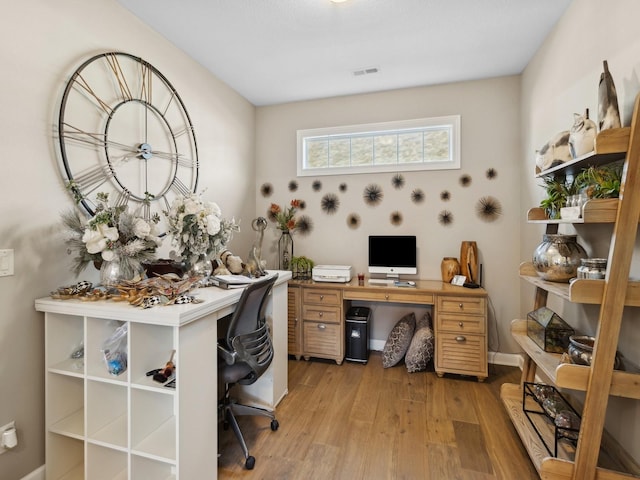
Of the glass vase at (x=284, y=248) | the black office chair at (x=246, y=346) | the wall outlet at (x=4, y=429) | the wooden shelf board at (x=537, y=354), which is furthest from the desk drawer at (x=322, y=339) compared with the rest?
the wall outlet at (x=4, y=429)

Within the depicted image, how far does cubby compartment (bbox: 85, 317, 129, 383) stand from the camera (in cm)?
145

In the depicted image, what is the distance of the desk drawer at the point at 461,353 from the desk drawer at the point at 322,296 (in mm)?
998

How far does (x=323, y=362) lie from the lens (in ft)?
10.3

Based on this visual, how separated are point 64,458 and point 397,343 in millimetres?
2558

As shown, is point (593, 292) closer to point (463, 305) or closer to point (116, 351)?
point (463, 305)

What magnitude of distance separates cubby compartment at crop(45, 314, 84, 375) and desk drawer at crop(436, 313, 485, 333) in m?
2.61

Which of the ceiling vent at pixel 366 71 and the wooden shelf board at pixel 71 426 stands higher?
the ceiling vent at pixel 366 71

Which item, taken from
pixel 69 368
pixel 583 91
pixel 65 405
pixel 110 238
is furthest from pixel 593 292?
pixel 65 405

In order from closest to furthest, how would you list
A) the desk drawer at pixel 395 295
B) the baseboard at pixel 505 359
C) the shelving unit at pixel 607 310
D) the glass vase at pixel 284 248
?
the shelving unit at pixel 607 310, the desk drawer at pixel 395 295, the baseboard at pixel 505 359, the glass vase at pixel 284 248

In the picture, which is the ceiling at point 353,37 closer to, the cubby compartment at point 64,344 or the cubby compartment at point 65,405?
the cubby compartment at point 64,344

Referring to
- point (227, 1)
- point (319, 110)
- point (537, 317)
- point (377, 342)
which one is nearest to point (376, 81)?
point (319, 110)

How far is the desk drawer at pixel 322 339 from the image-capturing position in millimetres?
3071

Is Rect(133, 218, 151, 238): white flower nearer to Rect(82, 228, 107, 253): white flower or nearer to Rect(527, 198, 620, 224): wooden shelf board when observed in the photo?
Rect(82, 228, 107, 253): white flower

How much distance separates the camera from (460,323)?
2740 millimetres
